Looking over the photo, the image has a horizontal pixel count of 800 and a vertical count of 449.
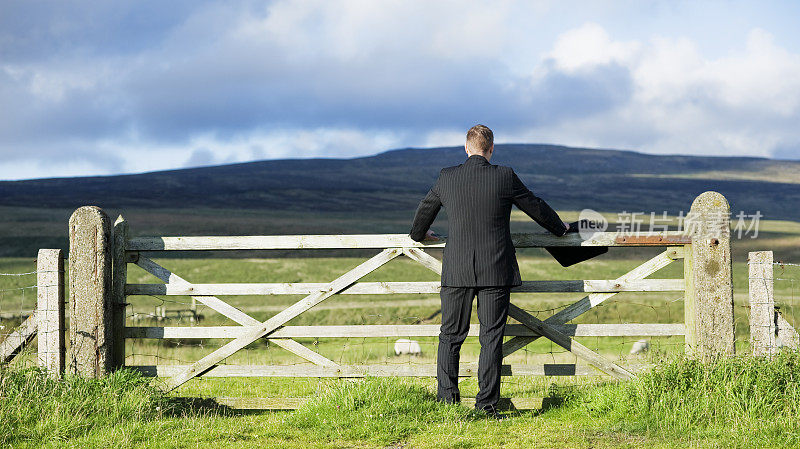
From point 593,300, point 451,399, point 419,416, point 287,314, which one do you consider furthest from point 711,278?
point 287,314

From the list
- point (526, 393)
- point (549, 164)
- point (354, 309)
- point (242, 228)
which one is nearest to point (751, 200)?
point (549, 164)

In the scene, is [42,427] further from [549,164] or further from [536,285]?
[549,164]

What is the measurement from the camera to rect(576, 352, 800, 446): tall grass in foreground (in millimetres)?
5723

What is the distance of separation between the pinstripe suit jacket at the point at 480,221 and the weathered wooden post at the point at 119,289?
3.22 m

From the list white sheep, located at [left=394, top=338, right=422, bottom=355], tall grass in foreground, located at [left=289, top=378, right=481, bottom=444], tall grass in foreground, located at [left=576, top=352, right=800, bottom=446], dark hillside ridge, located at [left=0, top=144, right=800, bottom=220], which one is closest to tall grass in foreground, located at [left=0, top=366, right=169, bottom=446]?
tall grass in foreground, located at [left=289, top=378, right=481, bottom=444]

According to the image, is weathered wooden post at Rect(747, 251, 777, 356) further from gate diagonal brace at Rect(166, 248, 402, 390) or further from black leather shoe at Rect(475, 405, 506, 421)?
gate diagonal brace at Rect(166, 248, 402, 390)

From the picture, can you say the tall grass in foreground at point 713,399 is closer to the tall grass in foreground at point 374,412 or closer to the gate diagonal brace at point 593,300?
the gate diagonal brace at point 593,300

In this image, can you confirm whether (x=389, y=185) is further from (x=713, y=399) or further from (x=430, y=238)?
(x=713, y=399)

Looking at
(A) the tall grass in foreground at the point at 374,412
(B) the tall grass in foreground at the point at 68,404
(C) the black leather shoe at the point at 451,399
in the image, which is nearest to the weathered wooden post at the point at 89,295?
(B) the tall grass in foreground at the point at 68,404

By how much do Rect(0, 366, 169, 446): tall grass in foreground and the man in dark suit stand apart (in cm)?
270

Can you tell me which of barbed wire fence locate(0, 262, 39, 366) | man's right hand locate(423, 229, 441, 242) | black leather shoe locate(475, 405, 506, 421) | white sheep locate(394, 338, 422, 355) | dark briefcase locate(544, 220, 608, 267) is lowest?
white sheep locate(394, 338, 422, 355)

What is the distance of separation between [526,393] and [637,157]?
187375mm

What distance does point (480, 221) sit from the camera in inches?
245

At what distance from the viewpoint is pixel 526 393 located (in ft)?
25.0
